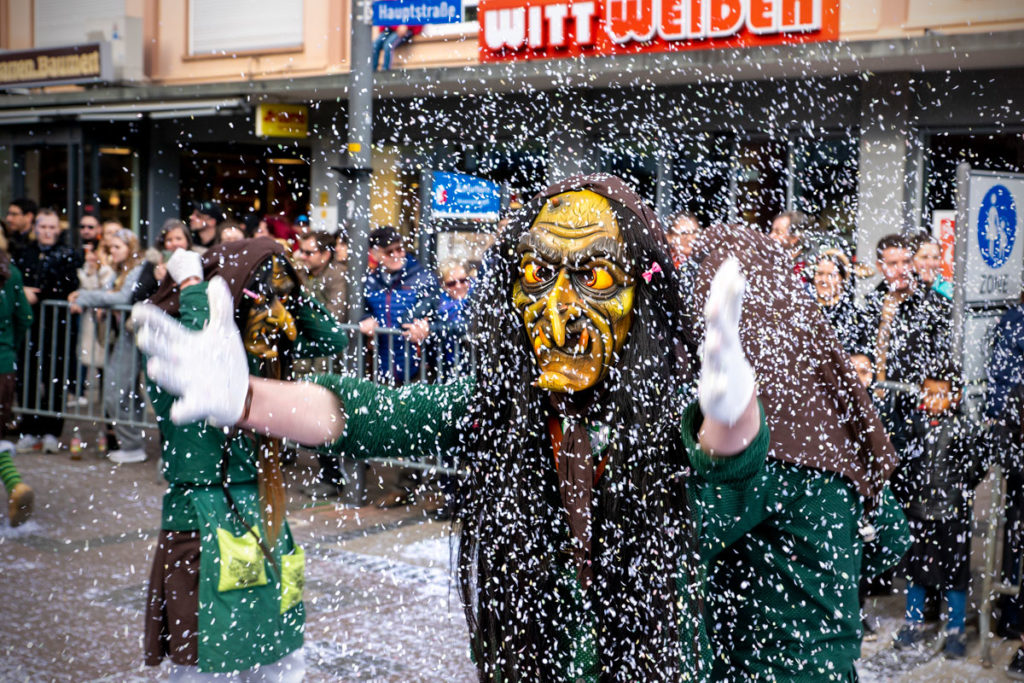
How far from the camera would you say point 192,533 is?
12.6ft

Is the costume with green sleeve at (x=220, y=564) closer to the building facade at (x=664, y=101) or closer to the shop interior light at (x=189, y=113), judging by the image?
the building facade at (x=664, y=101)

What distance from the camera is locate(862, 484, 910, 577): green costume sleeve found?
2.42 m

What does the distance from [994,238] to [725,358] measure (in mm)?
4790

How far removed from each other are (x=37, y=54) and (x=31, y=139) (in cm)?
134

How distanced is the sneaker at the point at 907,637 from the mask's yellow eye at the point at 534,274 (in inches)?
165

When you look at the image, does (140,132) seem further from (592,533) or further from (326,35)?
(592,533)

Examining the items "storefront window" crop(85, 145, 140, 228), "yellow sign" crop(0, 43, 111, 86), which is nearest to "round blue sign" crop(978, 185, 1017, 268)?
"yellow sign" crop(0, 43, 111, 86)

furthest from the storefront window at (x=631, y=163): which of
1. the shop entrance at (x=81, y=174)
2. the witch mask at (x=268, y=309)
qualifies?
the shop entrance at (x=81, y=174)

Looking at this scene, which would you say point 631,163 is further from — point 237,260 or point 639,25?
point 237,260

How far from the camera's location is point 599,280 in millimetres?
1950

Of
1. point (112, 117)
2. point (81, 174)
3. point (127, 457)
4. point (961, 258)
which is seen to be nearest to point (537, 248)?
point (961, 258)

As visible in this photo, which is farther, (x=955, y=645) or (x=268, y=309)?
(x=955, y=645)

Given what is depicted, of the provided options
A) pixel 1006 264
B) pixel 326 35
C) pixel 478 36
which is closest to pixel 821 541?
pixel 1006 264

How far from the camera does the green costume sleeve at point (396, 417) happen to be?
2049mm
